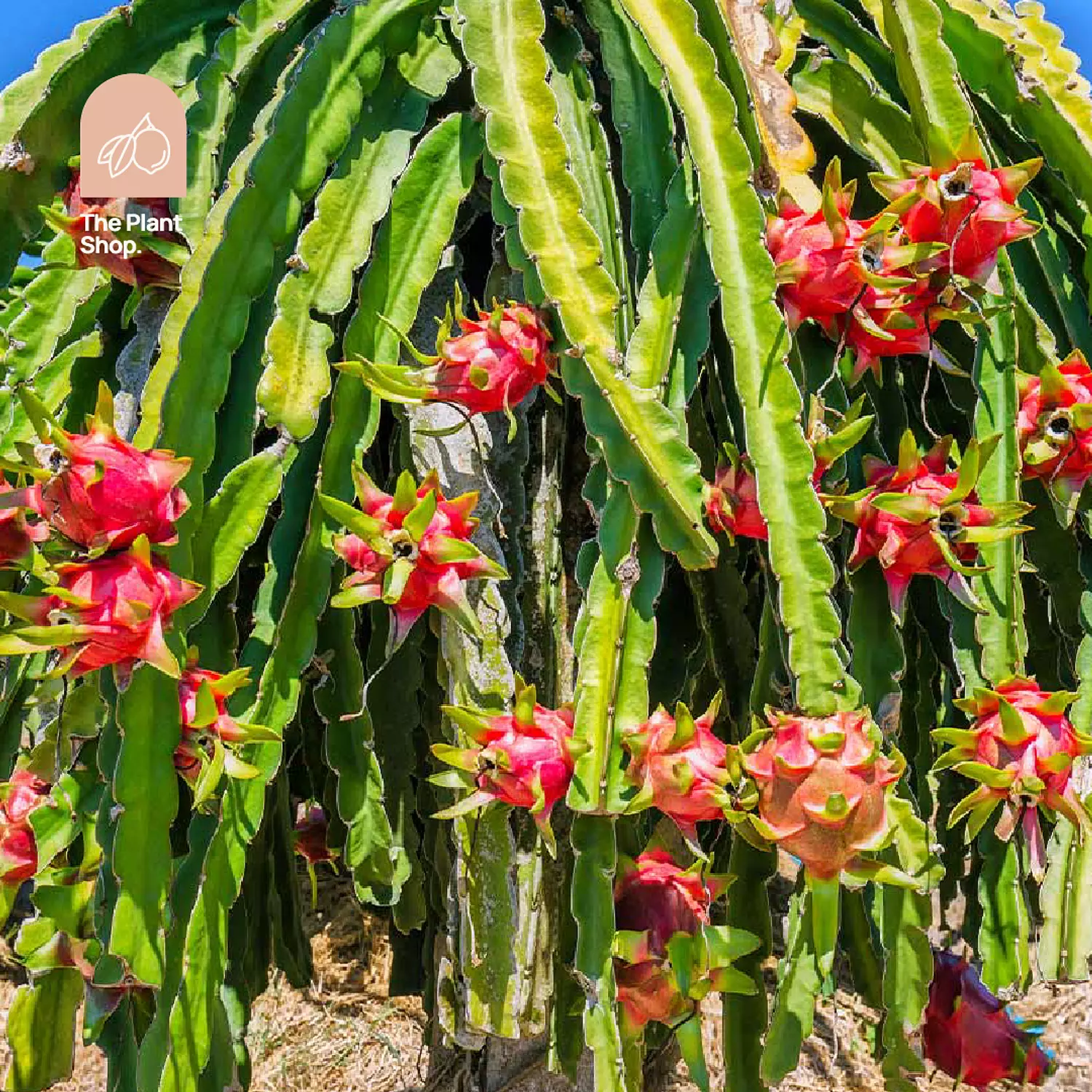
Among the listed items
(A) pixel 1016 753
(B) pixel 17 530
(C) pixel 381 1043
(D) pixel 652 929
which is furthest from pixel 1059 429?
(C) pixel 381 1043

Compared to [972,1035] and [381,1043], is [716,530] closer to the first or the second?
[972,1035]

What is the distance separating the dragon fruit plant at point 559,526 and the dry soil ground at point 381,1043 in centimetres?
100

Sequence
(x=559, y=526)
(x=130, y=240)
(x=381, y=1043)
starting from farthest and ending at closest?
(x=381, y=1043) → (x=559, y=526) → (x=130, y=240)

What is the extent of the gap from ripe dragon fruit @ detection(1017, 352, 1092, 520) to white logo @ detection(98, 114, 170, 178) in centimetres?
86

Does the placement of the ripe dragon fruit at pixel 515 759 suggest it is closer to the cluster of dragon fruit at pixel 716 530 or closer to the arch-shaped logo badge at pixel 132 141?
the cluster of dragon fruit at pixel 716 530

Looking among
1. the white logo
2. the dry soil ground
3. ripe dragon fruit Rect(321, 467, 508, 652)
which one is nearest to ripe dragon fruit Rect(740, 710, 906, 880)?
ripe dragon fruit Rect(321, 467, 508, 652)

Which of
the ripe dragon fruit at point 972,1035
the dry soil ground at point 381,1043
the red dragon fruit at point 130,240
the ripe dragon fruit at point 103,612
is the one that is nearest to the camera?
the ripe dragon fruit at point 103,612

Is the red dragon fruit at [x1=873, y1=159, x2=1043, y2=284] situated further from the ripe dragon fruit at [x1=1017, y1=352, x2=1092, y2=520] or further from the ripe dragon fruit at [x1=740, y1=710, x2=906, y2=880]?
the ripe dragon fruit at [x1=740, y1=710, x2=906, y2=880]

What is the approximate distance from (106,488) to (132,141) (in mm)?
510

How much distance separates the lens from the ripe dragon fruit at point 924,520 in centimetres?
96

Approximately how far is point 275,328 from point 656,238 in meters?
0.34

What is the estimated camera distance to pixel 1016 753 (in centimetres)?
93

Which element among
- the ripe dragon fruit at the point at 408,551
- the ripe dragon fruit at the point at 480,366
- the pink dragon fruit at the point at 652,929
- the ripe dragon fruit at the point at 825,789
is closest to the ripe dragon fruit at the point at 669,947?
the pink dragon fruit at the point at 652,929

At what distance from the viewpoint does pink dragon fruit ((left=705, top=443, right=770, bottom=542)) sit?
0.95 m
